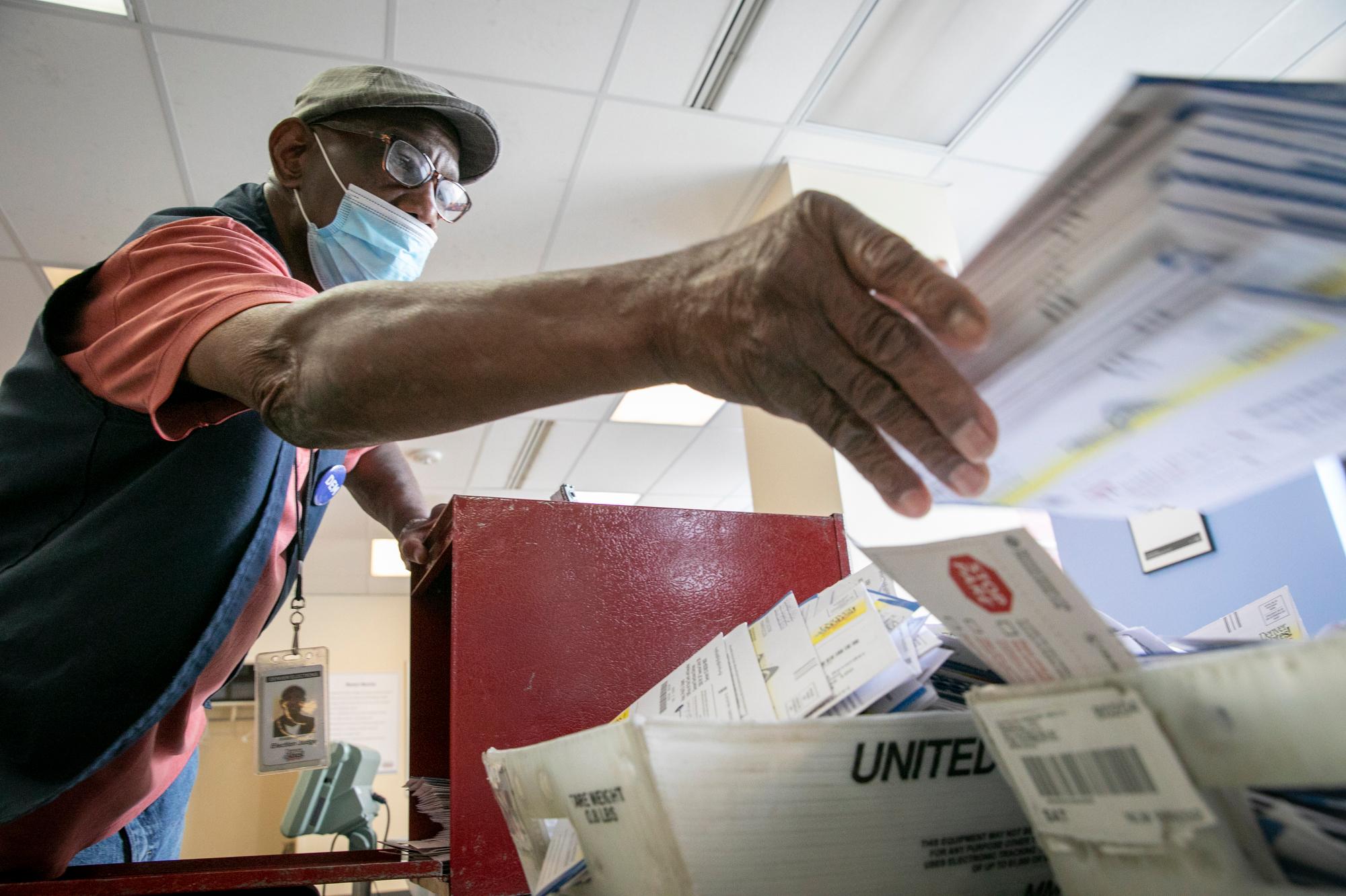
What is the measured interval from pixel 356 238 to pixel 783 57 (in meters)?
1.48

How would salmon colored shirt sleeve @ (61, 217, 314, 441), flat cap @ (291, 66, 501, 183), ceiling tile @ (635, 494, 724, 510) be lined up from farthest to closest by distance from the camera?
ceiling tile @ (635, 494, 724, 510), flat cap @ (291, 66, 501, 183), salmon colored shirt sleeve @ (61, 217, 314, 441)

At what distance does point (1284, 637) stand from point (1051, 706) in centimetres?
50

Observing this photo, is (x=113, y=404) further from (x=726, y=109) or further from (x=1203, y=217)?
(x=726, y=109)

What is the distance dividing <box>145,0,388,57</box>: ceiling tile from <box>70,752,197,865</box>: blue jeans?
5.44ft

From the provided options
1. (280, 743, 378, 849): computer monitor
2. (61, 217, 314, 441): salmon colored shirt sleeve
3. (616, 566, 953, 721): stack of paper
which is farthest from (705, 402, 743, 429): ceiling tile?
(616, 566, 953, 721): stack of paper

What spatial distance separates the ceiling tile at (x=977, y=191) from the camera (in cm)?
276

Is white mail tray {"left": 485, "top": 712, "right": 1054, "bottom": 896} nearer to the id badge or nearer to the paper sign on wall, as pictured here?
the id badge

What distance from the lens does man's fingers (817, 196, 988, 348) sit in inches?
13.9

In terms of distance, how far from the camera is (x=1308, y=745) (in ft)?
0.88

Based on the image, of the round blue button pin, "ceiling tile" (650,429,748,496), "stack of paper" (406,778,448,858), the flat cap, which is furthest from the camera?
"ceiling tile" (650,429,748,496)

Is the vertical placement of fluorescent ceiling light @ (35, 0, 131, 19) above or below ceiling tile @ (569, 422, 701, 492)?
above

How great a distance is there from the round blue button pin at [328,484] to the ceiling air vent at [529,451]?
10.1ft

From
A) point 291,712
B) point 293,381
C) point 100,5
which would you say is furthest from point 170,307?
point 100,5

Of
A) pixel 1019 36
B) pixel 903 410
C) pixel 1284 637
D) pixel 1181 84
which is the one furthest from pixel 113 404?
pixel 1019 36
